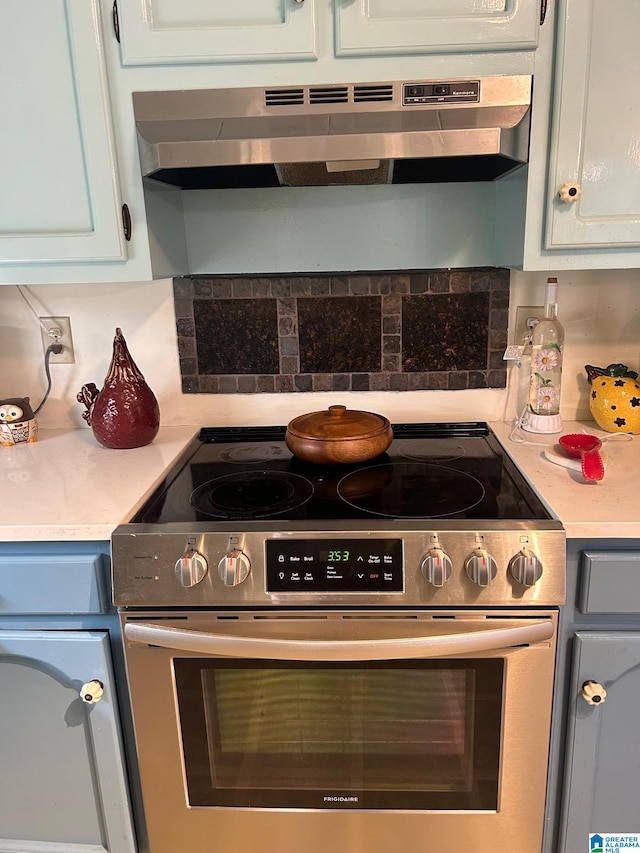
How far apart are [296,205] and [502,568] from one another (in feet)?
3.37

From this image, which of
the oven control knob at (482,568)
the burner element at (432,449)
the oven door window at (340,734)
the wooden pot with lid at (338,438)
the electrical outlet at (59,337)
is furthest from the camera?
the electrical outlet at (59,337)

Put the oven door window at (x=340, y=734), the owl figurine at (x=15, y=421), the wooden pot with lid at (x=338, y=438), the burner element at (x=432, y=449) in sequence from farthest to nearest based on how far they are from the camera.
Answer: the owl figurine at (x=15, y=421), the burner element at (x=432, y=449), the wooden pot with lid at (x=338, y=438), the oven door window at (x=340, y=734)

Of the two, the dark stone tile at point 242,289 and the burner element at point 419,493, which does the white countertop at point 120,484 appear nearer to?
the burner element at point 419,493

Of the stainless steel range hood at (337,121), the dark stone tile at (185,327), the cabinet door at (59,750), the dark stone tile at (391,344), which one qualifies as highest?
the stainless steel range hood at (337,121)

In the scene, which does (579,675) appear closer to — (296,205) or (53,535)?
(53,535)

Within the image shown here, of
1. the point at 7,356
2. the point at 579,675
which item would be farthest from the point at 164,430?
the point at 579,675

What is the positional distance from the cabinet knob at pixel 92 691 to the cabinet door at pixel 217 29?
1.23 metres

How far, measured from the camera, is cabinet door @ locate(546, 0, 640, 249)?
1.18 metres

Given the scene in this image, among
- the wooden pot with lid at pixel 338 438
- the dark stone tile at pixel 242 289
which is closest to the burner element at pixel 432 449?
the wooden pot with lid at pixel 338 438

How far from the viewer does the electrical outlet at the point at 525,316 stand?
1.63m

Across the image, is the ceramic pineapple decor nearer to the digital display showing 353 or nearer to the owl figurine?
the digital display showing 353

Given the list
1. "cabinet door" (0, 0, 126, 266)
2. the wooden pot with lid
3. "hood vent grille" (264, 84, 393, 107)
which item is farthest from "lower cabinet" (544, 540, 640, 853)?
"cabinet door" (0, 0, 126, 266)

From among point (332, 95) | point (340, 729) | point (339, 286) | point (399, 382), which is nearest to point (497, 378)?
point (399, 382)

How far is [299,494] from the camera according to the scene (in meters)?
1.29
